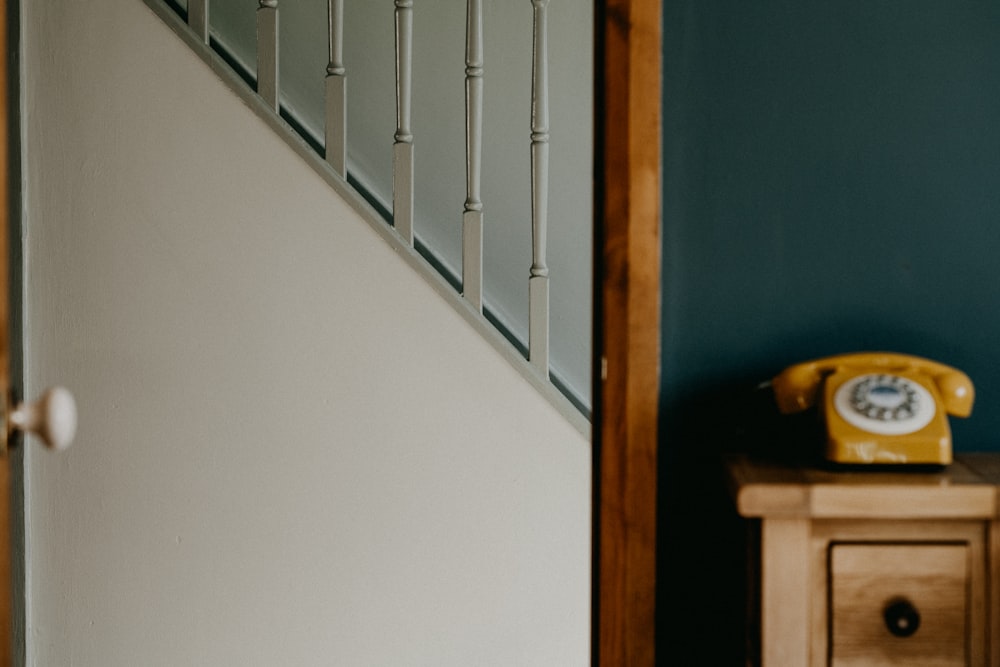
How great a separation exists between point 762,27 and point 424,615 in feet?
4.87

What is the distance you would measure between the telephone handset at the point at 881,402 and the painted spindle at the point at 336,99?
126 cm

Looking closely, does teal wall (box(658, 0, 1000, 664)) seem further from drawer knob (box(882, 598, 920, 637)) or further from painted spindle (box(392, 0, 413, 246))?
painted spindle (box(392, 0, 413, 246))

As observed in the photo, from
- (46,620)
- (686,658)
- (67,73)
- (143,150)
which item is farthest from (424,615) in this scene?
(67,73)

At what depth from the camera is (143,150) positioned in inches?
77.9

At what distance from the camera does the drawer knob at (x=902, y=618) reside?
95 cm

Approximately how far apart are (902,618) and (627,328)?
453mm

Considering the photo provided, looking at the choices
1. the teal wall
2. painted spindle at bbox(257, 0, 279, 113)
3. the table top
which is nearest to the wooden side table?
the table top

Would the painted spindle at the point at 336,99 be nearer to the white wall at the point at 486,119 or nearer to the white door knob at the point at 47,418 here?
the white wall at the point at 486,119

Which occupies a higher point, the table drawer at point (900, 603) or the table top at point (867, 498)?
the table top at point (867, 498)

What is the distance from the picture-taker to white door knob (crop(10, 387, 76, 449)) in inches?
32.6

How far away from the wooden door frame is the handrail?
925mm

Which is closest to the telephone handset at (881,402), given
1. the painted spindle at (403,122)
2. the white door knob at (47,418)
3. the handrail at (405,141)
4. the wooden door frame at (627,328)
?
the wooden door frame at (627,328)

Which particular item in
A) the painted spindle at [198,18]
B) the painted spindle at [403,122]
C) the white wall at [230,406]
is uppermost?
the painted spindle at [198,18]

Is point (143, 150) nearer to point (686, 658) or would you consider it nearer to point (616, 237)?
point (616, 237)
